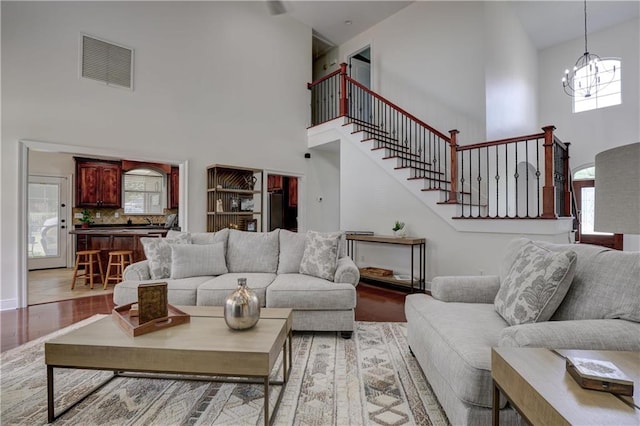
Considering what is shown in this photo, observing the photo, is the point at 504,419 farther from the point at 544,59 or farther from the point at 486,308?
the point at 544,59

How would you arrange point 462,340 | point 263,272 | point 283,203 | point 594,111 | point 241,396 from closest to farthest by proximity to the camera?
point 462,340, point 241,396, point 263,272, point 594,111, point 283,203

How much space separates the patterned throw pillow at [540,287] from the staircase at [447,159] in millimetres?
2498

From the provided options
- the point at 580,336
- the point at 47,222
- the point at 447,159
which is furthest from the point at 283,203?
the point at 580,336

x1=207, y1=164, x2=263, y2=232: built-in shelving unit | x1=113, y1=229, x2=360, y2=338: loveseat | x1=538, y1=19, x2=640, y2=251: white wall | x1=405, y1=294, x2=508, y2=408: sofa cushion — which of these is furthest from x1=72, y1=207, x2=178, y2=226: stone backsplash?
x1=538, y1=19, x2=640, y2=251: white wall

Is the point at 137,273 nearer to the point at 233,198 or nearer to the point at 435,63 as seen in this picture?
Answer: the point at 233,198

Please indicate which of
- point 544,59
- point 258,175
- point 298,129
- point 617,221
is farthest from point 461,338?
point 544,59

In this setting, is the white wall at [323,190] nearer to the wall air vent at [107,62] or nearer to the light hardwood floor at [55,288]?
the wall air vent at [107,62]

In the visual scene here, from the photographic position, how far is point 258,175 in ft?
20.7

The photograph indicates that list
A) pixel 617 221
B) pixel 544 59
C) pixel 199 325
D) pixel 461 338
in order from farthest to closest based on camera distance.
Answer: pixel 544 59 < pixel 199 325 < pixel 461 338 < pixel 617 221

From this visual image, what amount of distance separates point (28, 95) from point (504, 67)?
24.4 ft

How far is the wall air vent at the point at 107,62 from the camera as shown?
14.3 ft

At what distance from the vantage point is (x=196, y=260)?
3355 mm

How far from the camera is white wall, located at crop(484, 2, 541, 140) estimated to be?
213 inches

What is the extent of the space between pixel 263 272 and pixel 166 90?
3.53m
